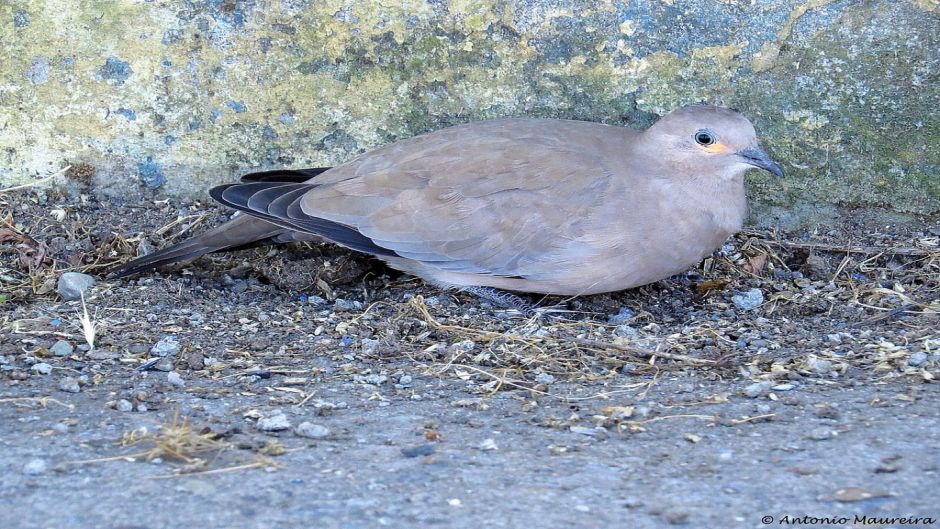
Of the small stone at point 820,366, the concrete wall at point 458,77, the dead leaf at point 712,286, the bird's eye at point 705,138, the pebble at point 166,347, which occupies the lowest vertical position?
the small stone at point 820,366

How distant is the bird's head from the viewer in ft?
13.6

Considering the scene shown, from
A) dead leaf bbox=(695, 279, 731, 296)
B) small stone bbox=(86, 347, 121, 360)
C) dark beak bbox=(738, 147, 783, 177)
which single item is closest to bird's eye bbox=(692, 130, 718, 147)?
dark beak bbox=(738, 147, 783, 177)

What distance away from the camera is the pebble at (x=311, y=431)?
295 centimetres

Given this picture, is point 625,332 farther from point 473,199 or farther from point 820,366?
point 473,199

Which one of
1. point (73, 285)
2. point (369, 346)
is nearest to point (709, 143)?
point (369, 346)

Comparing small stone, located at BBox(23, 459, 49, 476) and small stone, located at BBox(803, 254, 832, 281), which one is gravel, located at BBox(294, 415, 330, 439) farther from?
small stone, located at BBox(803, 254, 832, 281)

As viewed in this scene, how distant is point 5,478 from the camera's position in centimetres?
258

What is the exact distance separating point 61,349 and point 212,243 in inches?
40.8

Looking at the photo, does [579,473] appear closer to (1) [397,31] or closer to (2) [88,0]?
(1) [397,31]

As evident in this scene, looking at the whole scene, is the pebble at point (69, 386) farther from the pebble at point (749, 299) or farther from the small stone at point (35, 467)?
the pebble at point (749, 299)

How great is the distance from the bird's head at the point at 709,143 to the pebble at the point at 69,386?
2355mm

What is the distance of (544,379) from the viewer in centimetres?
346

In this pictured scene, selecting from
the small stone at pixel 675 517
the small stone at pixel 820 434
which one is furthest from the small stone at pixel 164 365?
the small stone at pixel 820 434

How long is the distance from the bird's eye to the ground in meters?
0.69
